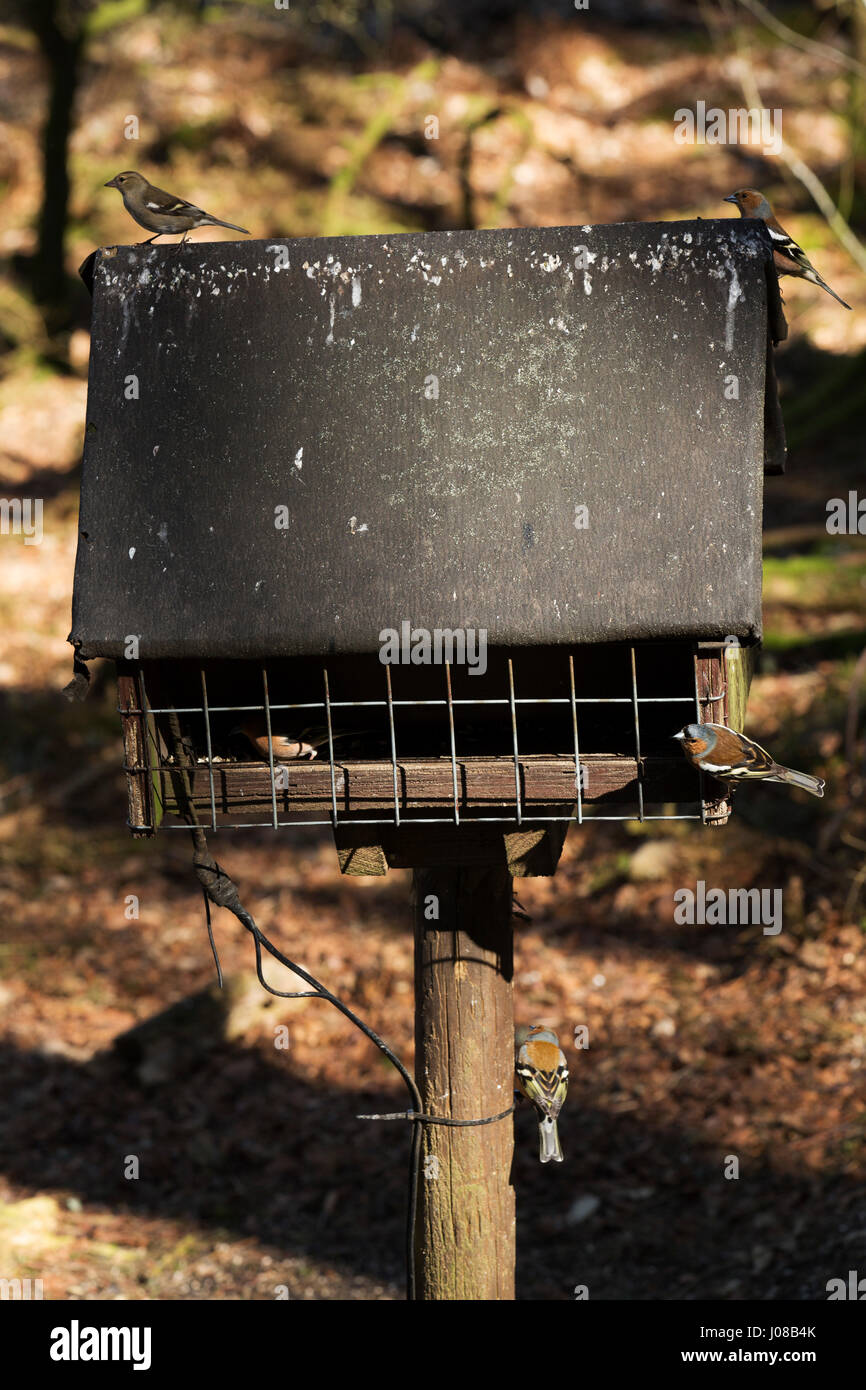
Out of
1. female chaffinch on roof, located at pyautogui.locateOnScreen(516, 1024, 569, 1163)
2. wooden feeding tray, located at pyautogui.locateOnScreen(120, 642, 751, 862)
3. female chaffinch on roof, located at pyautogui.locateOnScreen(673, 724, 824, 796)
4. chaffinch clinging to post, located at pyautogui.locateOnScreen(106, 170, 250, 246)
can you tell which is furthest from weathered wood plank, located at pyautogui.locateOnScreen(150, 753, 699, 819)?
chaffinch clinging to post, located at pyautogui.locateOnScreen(106, 170, 250, 246)

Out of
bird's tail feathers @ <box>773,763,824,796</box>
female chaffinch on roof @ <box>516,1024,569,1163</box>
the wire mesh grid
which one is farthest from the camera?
female chaffinch on roof @ <box>516,1024,569,1163</box>

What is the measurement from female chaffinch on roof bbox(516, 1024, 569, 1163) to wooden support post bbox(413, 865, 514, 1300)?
96 millimetres

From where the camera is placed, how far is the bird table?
285 centimetres

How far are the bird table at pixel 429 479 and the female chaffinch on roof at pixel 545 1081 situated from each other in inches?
36.5

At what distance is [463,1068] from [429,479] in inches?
66.2

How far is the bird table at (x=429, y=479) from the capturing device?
285cm

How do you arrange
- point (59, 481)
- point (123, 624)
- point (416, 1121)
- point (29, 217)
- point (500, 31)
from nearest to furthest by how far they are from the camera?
1. point (123, 624)
2. point (416, 1121)
3. point (59, 481)
4. point (29, 217)
5. point (500, 31)

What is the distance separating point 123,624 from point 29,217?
17.2 m

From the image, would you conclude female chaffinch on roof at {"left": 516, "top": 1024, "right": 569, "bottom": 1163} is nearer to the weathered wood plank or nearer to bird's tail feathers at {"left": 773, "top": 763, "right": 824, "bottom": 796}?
the weathered wood plank

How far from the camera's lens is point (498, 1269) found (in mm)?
3602

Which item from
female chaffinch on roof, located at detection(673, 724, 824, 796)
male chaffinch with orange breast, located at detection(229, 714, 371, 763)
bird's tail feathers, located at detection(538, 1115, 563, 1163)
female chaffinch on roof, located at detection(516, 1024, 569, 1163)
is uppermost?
male chaffinch with orange breast, located at detection(229, 714, 371, 763)

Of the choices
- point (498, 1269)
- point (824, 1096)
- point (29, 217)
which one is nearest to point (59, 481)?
point (29, 217)

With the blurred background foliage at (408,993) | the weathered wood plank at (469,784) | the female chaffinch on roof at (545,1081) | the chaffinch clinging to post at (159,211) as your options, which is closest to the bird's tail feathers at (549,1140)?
the female chaffinch on roof at (545,1081)
